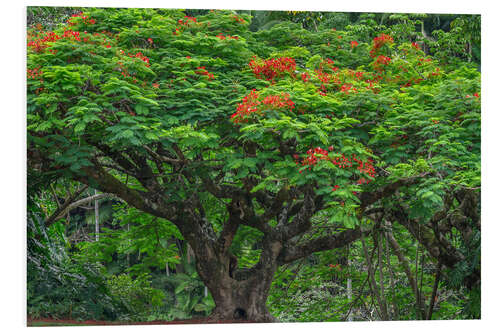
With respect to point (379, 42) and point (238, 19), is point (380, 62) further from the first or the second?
point (238, 19)

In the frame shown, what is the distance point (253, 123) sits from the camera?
6.27 metres

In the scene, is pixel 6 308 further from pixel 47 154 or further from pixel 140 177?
pixel 140 177

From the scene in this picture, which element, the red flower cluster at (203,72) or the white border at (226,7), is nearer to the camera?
the white border at (226,7)

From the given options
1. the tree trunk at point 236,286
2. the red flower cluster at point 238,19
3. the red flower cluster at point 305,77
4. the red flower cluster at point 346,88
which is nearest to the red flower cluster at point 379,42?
the red flower cluster at point 346,88

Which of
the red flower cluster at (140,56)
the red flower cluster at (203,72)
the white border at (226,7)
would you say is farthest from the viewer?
the red flower cluster at (203,72)

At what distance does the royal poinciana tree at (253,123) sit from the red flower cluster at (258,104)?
0.05 ft

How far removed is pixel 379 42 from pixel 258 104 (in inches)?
103

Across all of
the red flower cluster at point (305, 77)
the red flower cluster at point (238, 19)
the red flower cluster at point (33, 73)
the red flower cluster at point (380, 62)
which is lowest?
the red flower cluster at point (33, 73)

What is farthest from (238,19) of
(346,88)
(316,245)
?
(316,245)

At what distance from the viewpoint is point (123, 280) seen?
11.3 m

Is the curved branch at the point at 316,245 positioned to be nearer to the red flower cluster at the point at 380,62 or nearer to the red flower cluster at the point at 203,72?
the red flower cluster at the point at 380,62

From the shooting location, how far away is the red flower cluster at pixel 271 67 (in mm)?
7012
